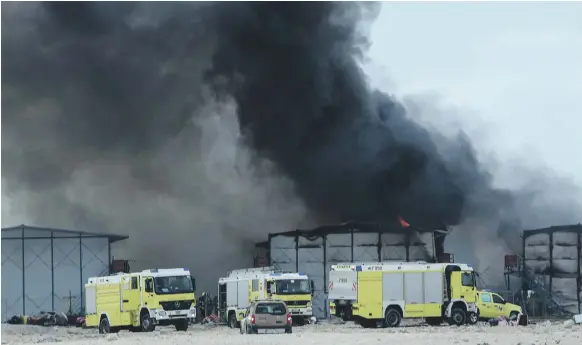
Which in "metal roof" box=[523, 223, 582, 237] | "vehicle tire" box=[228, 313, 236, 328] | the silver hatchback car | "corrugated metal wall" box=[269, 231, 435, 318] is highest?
"metal roof" box=[523, 223, 582, 237]

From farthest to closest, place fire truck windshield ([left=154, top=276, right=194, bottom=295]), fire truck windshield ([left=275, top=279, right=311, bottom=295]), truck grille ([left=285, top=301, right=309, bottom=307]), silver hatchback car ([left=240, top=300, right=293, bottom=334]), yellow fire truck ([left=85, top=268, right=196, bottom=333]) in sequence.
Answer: fire truck windshield ([left=275, top=279, right=311, bottom=295]), truck grille ([left=285, top=301, right=309, bottom=307]), fire truck windshield ([left=154, top=276, right=194, bottom=295]), yellow fire truck ([left=85, top=268, right=196, bottom=333]), silver hatchback car ([left=240, top=300, right=293, bottom=334])

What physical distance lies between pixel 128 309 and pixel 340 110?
3256 centimetres

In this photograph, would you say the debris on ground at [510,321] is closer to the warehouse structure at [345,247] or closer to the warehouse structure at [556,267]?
the warehouse structure at [556,267]

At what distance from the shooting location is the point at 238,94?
245 ft

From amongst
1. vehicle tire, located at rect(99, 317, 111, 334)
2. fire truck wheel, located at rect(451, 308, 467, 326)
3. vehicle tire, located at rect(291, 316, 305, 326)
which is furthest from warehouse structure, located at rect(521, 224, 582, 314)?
vehicle tire, located at rect(99, 317, 111, 334)

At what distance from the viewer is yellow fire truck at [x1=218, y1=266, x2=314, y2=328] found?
47.5 metres

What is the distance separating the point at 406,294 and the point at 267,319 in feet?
28.7

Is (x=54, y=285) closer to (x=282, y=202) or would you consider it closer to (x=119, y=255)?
(x=119, y=255)

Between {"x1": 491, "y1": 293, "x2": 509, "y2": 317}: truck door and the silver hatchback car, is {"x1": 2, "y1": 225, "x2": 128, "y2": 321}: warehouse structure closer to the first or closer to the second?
{"x1": 491, "y1": 293, "x2": 509, "y2": 317}: truck door

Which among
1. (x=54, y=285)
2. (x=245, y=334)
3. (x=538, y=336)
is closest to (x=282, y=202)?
(x=54, y=285)

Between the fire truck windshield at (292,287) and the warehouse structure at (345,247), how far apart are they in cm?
1677

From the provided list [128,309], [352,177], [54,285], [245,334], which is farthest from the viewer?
[352,177]

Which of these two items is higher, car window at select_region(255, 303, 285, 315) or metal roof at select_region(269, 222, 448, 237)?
metal roof at select_region(269, 222, 448, 237)

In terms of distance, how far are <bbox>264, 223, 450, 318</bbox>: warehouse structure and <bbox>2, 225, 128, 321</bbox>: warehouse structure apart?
11.8 m
